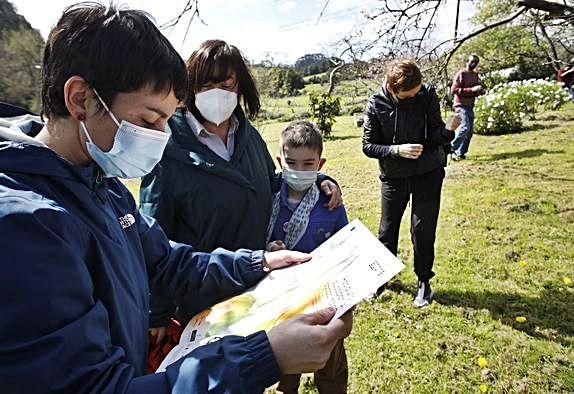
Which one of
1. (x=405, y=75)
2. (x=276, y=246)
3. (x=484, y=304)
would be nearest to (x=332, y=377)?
(x=276, y=246)

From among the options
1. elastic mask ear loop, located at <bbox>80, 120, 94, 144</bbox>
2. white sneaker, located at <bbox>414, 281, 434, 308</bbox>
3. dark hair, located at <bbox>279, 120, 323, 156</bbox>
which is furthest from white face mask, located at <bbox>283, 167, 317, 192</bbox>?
white sneaker, located at <bbox>414, 281, 434, 308</bbox>

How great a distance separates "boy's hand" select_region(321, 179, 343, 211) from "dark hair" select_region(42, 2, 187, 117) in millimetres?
1232

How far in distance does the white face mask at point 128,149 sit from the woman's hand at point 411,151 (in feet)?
7.79

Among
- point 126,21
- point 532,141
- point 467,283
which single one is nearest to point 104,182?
point 126,21

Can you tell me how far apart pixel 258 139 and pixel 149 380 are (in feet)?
4.51

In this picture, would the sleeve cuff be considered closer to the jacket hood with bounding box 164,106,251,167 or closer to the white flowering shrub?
the jacket hood with bounding box 164,106,251,167

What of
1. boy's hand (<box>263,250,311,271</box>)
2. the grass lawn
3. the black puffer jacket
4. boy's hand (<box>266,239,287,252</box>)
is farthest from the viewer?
the black puffer jacket

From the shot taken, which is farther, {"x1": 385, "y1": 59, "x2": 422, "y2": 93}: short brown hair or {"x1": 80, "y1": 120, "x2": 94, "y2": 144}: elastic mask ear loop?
{"x1": 385, "y1": 59, "x2": 422, "y2": 93}: short brown hair

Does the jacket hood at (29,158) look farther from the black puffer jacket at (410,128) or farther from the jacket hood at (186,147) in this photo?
the black puffer jacket at (410,128)

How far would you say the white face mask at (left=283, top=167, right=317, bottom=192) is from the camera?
2.16 m

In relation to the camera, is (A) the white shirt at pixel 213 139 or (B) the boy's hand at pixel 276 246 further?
(B) the boy's hand at pixel 276 246

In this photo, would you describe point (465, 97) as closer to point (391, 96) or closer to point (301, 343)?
point (391, 96)

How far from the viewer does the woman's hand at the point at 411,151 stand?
10.5 ft

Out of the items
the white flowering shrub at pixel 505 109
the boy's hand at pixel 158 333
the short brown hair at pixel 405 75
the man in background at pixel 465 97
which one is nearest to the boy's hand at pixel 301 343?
the boy's hand at pixel 158 333
